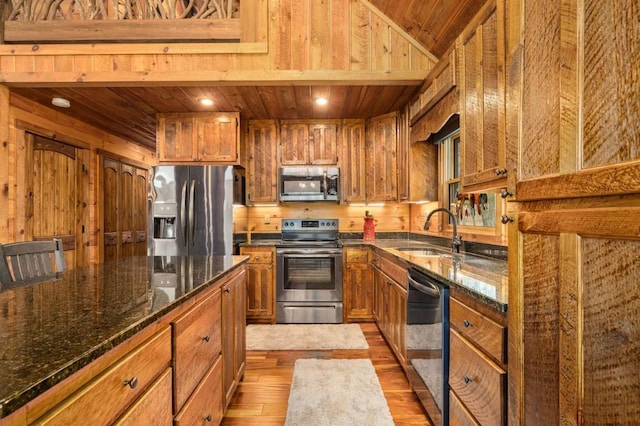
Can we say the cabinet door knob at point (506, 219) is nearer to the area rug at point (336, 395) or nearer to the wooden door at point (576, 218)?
the wooden door at point (576, 218)

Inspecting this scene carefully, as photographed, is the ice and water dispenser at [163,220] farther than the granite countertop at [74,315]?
Yes

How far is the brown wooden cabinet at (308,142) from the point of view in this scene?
156 inches

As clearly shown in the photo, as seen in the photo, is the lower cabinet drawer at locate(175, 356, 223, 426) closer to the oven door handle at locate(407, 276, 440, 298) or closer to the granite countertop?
the granite countertop

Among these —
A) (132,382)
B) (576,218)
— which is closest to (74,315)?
(132,382)

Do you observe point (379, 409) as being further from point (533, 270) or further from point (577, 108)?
point (577, 108)

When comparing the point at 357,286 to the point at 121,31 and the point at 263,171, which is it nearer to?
the point at 263,171

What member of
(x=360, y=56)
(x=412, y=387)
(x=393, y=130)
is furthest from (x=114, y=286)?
(x=393, y=130)

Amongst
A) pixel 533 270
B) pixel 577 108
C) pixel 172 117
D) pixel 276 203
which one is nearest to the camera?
pixel 577 108

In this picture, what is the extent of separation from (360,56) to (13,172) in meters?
3.50

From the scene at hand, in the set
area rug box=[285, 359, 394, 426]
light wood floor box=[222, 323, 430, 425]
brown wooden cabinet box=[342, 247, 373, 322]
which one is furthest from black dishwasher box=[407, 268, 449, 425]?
brown wooden cabinet box=[342, 247, 373, 322]

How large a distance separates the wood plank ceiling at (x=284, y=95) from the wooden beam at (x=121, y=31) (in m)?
0.41

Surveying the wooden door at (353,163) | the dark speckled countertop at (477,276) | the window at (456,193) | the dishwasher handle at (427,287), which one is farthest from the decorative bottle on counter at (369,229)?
the dishwasher handle at (427,287)

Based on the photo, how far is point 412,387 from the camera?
7.30 feet

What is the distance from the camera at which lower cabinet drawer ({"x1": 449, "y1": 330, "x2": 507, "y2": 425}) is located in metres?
1.16
